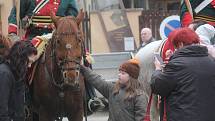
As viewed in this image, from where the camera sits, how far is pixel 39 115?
8.86 meters

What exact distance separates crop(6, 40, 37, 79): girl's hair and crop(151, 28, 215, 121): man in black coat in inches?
71.0

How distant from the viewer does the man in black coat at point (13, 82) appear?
707cm

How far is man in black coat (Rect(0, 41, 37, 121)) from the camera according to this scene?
7070 millimetres

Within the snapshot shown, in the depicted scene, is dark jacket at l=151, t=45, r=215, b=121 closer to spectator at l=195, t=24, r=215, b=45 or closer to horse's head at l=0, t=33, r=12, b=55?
horse's head at l=0, t=33, r=12, b=55

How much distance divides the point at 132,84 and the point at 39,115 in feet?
5.82

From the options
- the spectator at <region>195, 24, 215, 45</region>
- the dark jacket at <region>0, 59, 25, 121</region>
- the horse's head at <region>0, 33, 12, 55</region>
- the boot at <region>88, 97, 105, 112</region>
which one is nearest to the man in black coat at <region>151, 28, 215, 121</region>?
the dark jacket at <region>0, 59, 25, 121</region>

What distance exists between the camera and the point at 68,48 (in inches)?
316

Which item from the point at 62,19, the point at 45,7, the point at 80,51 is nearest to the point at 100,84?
the point at 80,51

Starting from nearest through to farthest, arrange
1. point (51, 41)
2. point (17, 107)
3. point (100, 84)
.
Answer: point (17, 107) < point (100, 84) < point (51, 41)

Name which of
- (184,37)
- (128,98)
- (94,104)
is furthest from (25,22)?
(184,37)

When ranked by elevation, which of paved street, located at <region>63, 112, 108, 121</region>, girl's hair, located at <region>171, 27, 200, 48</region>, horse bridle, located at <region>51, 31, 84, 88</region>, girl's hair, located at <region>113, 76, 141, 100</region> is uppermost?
girl's hair, located at <region>171, 27, 200, 48</region>

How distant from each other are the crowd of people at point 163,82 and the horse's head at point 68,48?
11.5 inches

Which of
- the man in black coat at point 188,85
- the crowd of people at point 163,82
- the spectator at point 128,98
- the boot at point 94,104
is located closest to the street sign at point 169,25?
the crowd of people at point 163,82

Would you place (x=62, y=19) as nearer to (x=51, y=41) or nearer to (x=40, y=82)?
(x=51, y=41)
